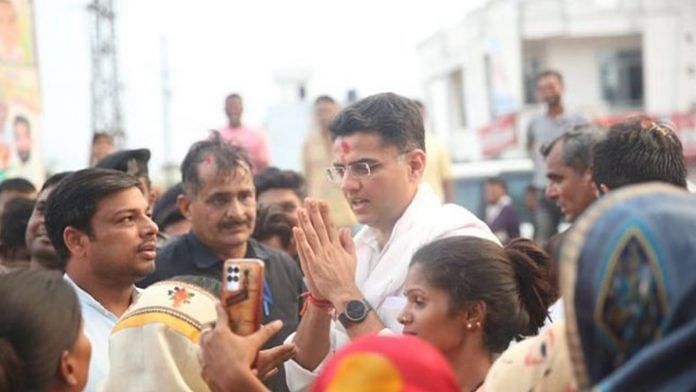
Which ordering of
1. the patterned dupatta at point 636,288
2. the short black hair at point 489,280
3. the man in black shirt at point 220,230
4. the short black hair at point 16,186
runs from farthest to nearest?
1. the short black hair at point 16,186
2. the man in black shirt at point 220,230
3. the short black hair at point 489,280
4. the patterned dupatta at point 636,288

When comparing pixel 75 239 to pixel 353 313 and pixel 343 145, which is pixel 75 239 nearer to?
pixel 343 145

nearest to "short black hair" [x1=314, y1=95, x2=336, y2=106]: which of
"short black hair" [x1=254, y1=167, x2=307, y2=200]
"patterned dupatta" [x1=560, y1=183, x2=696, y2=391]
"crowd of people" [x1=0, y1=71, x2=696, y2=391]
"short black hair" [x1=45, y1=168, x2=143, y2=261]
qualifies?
"short black hair" [x1=254, y1=167, x2=307, y2=200]

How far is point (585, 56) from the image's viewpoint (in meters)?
38.7

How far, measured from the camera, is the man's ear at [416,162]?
4031 millimetres

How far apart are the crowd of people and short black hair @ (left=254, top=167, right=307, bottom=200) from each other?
1.38 meters

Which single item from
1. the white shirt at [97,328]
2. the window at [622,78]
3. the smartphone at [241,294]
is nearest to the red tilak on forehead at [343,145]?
the white shirt at [97,328]

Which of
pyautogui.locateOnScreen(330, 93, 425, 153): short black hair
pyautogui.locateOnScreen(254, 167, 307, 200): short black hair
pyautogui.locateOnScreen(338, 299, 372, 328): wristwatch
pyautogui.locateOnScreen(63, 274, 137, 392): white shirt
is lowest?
pyautogui.locateOnScreen(63, 274, 137, 392): white shirt

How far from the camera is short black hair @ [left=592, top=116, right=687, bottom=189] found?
11.9 feet

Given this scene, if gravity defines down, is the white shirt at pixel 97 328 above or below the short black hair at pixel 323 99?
below

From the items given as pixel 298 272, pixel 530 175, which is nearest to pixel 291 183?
pixel 298 272

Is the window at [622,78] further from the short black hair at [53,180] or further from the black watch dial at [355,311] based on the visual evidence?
the black watch dial at [355,311]

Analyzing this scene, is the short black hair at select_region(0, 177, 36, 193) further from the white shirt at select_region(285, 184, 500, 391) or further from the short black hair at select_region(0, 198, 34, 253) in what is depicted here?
the white shirt at select_region(285, 184, 500, 391)

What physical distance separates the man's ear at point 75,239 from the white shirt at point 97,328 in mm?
148

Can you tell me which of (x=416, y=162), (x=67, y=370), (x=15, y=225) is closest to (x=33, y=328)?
(x=67, y=370)
